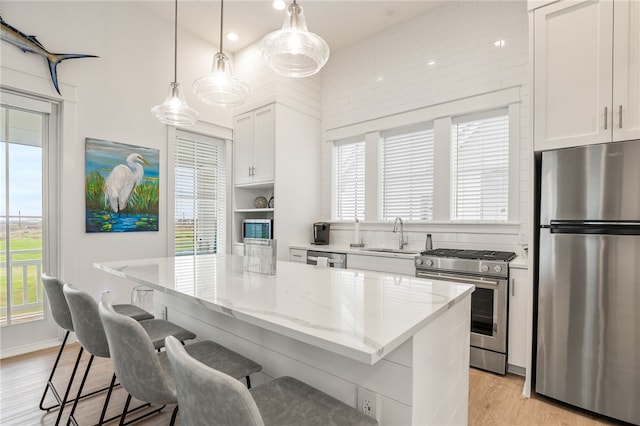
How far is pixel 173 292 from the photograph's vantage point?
147cm

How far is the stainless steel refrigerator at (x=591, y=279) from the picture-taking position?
189 cm

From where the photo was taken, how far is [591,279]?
6.60 ft

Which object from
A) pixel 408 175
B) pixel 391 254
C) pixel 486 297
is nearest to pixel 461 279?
pixel 486 297

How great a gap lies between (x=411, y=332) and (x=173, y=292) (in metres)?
1.07

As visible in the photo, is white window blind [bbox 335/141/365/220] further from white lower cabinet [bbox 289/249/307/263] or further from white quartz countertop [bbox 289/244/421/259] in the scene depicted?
white lower cabinet [bbox 289/249/307/263]

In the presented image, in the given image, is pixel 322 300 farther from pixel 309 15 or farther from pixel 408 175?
pixel 309 15

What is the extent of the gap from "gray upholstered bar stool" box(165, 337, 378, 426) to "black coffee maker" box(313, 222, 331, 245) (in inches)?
120

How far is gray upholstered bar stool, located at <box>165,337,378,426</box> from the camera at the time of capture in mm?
730

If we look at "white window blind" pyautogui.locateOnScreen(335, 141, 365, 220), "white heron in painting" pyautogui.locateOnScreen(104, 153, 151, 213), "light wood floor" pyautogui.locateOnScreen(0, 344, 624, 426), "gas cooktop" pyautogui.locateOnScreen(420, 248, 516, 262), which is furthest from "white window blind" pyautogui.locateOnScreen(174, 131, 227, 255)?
"gas cooktop" pyautogui.locateOnScreen(420, 248, 516, 262)

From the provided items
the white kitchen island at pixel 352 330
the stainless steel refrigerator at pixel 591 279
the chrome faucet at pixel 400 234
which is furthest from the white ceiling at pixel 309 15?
the white kitchen island at pixel 352 330

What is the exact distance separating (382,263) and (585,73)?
7.00ft

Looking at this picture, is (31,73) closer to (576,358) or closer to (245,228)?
(245,228)

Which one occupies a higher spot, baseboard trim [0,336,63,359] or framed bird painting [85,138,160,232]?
framed bird painting [85,138,160,232]

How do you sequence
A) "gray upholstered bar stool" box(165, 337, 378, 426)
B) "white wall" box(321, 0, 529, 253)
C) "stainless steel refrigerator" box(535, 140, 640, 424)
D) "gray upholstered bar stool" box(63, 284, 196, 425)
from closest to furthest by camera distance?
"gray upholstered bar stool" box(165, 337, 378, 426) → "gray upholstered bar stool" box(63, 284, 196, 425) → "stainless steel refrigerator" box(535, 140, 640, 424) → "white wall" box(321, 0, 529, 253)
